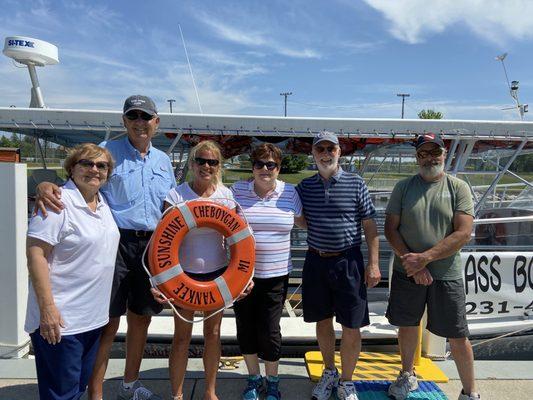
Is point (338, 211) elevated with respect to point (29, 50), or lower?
lower

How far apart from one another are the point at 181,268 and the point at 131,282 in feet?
1.02

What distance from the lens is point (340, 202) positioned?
2479mm

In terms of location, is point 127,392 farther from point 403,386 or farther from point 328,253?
point 403,386

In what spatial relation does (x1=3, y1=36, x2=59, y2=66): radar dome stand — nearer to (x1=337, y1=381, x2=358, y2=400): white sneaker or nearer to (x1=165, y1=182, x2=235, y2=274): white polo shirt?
(x1=165, y1=182, x2=235, y2=274): white polo shirt

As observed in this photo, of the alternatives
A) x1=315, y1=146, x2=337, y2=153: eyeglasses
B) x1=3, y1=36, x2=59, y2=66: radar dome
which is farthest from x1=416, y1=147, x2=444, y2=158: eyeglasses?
x1=3, y1=36, x2=59, y2=66: radar dome

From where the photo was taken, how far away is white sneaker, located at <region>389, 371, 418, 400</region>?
2609 mm

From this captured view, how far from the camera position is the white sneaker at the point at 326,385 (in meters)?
2.59

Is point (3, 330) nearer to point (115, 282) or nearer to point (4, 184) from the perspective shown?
point (4, 184)

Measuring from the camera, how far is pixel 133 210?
2.29m

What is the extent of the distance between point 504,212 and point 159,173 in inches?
212

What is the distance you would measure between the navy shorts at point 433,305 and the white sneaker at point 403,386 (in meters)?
0.33

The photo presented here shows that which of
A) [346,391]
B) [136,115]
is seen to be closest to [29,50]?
Answer: [136,115]

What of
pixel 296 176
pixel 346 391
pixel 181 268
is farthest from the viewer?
pixel 296 176

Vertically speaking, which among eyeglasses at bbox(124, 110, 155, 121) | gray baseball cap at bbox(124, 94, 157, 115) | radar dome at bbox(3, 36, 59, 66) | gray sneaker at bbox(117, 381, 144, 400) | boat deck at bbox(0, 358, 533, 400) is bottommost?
boat deck at bbox(0, 358, 533, 400)
